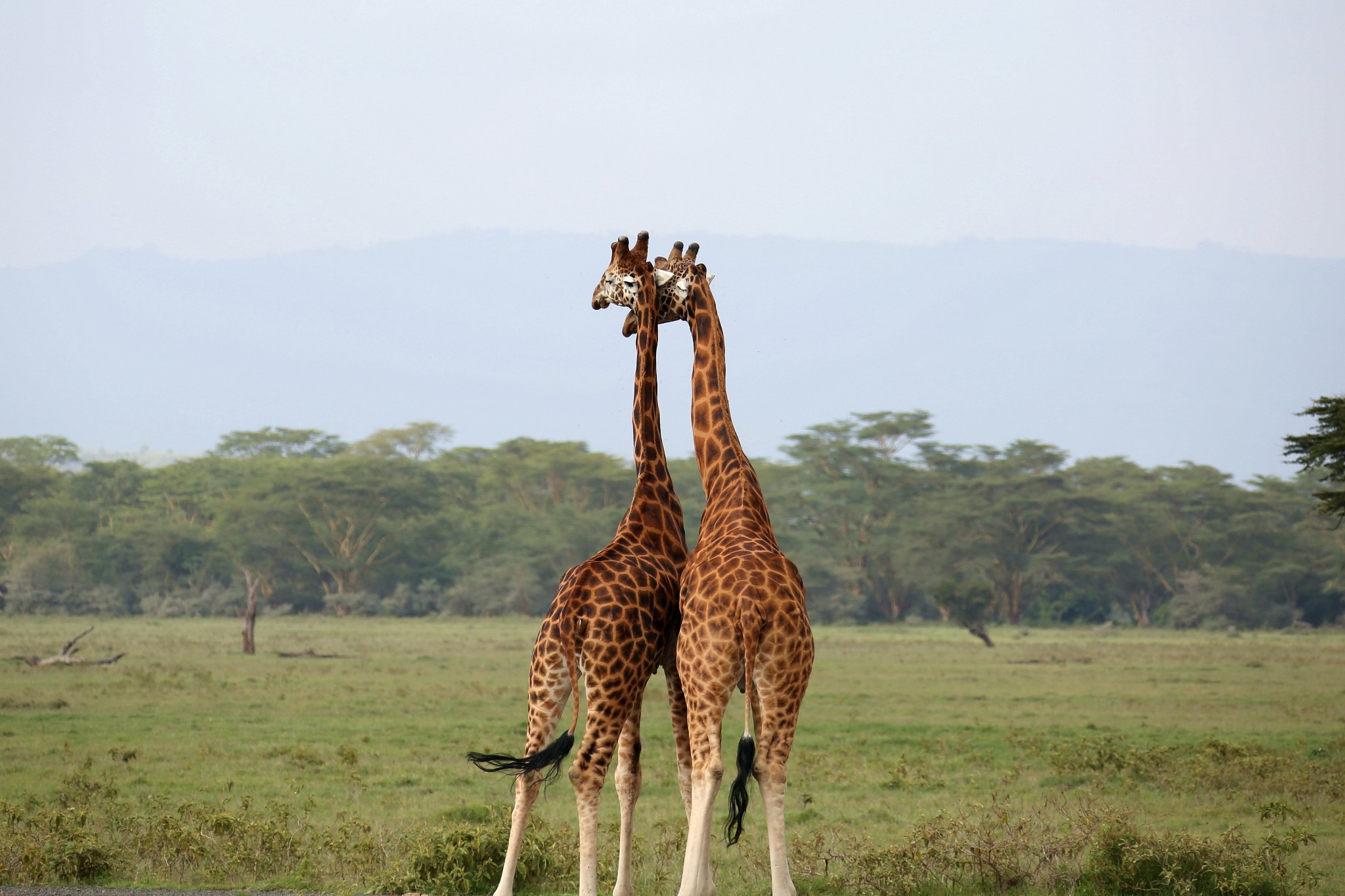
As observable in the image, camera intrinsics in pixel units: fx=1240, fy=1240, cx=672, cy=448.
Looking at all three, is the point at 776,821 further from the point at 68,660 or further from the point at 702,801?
the point at 68,660

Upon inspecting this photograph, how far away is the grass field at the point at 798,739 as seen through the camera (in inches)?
485

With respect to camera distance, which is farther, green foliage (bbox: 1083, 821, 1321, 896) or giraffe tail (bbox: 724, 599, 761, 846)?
green foliage (bbox: 1083, 821, 1321, 896)

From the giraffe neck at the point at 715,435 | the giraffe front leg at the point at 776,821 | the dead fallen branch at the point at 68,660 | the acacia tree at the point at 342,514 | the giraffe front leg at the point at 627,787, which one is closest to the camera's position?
the giraffe front leg at the point at 776,821

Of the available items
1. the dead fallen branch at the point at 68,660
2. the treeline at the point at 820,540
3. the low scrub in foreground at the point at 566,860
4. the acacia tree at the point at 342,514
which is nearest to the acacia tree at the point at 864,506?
the treeline at the point at 820,540

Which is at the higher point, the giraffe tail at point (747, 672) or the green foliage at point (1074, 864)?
the giraffe tail at point (747, 672)

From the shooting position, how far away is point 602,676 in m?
6.00

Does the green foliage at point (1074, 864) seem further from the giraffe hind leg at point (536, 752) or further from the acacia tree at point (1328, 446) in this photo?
the acacia tree at point (1328, 446)

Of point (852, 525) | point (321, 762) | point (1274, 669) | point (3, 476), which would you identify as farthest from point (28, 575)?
point (1274, 669)

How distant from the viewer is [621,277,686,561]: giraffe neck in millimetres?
6633

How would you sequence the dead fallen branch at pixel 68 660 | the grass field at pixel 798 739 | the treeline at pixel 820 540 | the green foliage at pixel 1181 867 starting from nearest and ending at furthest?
the green foliage at pixel 1181 867
the grass field at pixel 798 739
the dead fallen branch at pixel 68 660
the treeline at pixel 820 540

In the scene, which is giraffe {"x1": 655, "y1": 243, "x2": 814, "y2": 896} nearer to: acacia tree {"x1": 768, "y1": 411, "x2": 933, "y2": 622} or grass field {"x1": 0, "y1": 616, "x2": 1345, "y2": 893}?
grass field {"x1": 0, "y1": 616, "x2": 1345, "y2": 893}

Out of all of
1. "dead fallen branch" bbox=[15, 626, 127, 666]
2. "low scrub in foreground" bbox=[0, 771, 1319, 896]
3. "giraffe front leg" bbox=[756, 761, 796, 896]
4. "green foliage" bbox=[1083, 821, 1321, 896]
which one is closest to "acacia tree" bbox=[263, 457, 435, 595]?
"dead fallen branch" bbox=[15, 626, 127, 666]

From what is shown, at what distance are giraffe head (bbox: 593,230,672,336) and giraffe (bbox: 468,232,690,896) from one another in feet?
3.78

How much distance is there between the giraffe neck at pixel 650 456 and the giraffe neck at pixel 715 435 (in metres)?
0.20
